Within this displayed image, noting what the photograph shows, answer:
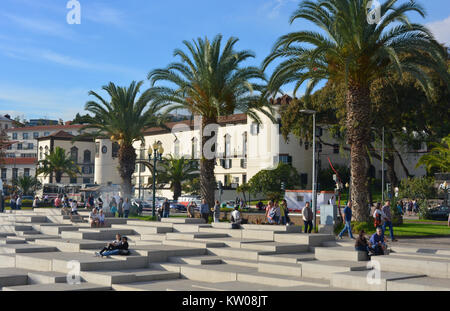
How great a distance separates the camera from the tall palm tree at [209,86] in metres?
31.1

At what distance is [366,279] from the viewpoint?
11.6 m

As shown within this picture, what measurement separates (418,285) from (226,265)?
6738 mm

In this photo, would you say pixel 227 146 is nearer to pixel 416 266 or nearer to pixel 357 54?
pixel 357 54

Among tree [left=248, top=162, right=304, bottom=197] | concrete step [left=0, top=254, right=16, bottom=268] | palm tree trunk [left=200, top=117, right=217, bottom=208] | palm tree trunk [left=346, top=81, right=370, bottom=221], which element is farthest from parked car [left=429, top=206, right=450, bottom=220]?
concrete step [left=0, top=254, right=16, bottom=268]

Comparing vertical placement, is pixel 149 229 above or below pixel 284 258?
above

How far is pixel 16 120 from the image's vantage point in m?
149

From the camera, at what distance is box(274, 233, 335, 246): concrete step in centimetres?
1861

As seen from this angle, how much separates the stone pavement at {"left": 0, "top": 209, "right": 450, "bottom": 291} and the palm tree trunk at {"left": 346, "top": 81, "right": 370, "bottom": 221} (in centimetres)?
302

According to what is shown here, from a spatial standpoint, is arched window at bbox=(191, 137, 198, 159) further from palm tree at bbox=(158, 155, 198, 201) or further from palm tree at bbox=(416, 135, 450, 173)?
palm tree at bbox=(416, 135, 450, 173)

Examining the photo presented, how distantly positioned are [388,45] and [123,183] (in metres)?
25.0

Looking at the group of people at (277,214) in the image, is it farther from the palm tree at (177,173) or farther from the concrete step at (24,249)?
the palm tree at (177,173)

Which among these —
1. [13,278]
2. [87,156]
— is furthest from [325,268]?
[87,156]

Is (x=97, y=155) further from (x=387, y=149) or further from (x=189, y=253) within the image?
(x=189, y=253)
